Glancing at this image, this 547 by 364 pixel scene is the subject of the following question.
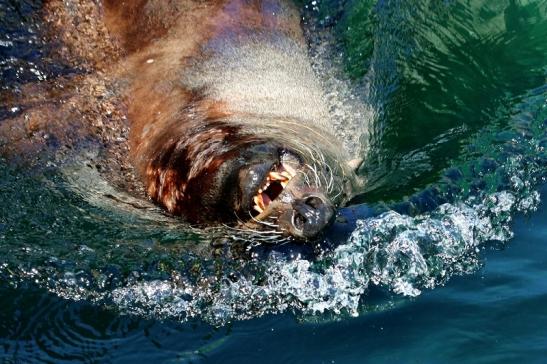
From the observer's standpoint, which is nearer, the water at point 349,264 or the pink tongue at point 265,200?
the water at point 349,264

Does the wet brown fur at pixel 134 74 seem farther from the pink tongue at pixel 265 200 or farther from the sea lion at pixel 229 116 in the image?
the pink tongue at pixel 265 200

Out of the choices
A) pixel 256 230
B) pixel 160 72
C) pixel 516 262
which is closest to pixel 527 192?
pixel 516 262

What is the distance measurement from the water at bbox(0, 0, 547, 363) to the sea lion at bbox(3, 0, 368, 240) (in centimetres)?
24

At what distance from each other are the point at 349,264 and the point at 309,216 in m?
0.43

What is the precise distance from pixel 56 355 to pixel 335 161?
1.98 meters

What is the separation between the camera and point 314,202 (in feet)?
14.6

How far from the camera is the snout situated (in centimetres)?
443

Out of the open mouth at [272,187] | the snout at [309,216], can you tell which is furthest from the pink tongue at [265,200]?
the snout at [309,216]

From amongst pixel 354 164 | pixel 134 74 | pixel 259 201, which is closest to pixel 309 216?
pixel 259 201

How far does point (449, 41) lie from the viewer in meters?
6.93

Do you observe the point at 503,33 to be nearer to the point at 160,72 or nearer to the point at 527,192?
the point at 527,192

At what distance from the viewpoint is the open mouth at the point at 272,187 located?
4.59 metres

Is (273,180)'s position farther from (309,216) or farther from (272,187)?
(309,216)

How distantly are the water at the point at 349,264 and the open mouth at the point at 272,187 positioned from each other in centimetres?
31
